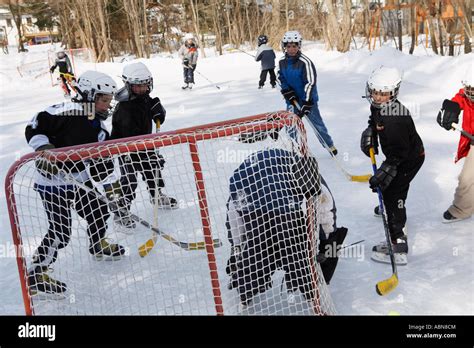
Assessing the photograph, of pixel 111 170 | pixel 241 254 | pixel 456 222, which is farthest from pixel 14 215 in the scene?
pixel 456 222

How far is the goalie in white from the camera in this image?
2.56m

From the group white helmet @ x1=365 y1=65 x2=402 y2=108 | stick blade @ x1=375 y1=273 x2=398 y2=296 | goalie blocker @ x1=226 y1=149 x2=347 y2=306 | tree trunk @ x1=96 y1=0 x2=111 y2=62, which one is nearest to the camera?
goalie blocker @ x1=226 y1=149 x2=347 y2=306

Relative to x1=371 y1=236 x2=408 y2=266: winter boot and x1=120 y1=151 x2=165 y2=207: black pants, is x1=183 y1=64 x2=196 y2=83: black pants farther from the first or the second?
x1=371 y1=236 x2=408 y2=266: winter boot

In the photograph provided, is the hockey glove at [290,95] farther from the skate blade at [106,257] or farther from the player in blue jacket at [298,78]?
the skate blade at [106,257]

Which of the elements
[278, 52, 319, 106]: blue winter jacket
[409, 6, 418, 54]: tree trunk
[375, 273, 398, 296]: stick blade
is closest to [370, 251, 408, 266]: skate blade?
[375, 273, 398, 296]: stick blade

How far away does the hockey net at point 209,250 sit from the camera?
2.12 meters

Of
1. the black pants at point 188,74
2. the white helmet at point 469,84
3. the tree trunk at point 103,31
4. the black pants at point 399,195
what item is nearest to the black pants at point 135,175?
the black pants at point 399,195

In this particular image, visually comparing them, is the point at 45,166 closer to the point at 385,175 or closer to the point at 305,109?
the point at 385,175

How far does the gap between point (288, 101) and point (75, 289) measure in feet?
9.54

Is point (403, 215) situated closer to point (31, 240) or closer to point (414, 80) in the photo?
point (31, 240)

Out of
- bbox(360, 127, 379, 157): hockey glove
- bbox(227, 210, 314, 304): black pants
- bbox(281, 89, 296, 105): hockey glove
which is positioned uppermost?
bbox(281, 89, 296, 105): hockey glove

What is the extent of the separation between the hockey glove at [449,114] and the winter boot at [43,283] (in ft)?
8.68

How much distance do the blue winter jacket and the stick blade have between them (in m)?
2.38

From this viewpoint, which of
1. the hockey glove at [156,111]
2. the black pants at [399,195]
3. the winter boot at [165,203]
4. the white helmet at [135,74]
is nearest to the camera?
the black pants at [399,195]
